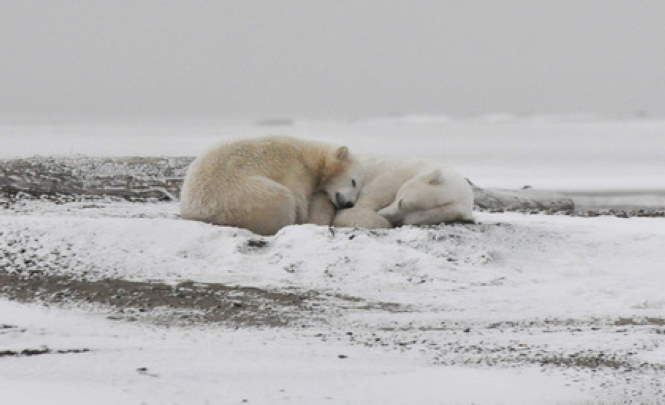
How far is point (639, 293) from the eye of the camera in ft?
26.8

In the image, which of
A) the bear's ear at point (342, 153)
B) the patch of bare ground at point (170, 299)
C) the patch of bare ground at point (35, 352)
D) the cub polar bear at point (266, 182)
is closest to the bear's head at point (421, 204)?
the cub polar bear at point (266, 182)

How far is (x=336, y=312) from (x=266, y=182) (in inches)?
112

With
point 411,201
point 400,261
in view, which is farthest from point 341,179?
point 400,261

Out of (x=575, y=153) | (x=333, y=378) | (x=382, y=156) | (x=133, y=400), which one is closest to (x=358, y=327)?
(x=333, y=378)

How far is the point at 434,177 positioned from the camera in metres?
10.5

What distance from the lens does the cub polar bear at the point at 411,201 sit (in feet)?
34.2

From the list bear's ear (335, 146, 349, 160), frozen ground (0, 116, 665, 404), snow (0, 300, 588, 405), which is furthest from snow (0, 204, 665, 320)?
snow (0, 300, 588, 405)

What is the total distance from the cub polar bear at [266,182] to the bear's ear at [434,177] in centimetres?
75

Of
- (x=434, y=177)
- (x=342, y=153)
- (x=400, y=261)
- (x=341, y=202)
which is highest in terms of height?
(x=342, y=153)

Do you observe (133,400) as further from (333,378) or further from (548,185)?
(548,185)

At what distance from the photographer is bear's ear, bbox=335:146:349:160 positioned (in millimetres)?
10656

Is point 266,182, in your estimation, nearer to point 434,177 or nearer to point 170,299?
point 434,177

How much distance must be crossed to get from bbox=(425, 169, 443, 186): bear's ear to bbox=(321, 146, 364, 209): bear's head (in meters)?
0.75

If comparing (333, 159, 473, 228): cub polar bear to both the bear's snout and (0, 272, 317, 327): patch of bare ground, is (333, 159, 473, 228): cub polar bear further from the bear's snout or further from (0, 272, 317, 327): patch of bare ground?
(0, 272, 317, 327): patch of bare ground
